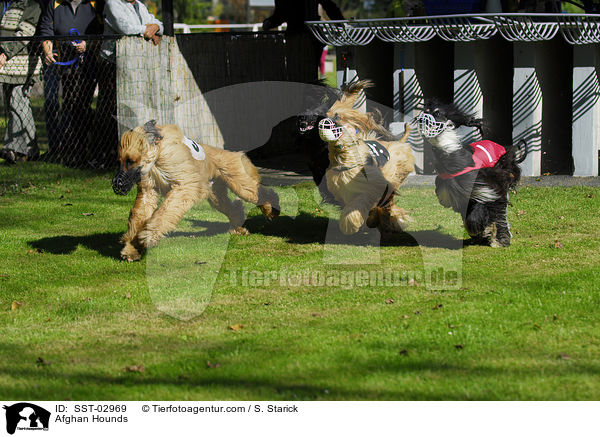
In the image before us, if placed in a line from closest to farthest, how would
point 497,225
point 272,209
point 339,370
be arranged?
1. point 339,370
2. point 497,225
3. point 272,209

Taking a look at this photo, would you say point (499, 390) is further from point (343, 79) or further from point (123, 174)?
point (343, 79)

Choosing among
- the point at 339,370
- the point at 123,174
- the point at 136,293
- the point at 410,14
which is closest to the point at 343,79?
the point at 410,14

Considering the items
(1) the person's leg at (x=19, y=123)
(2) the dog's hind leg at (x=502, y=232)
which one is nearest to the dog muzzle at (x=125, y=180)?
(2) the dog's hind leg at (x=502, y=232)

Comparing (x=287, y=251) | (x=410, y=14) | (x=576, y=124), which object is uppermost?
(x=410, y=14)

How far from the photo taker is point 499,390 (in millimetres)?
3934

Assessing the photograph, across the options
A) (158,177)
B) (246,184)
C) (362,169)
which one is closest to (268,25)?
(246,184)

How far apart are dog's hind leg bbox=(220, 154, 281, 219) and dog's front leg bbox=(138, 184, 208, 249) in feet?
2.58

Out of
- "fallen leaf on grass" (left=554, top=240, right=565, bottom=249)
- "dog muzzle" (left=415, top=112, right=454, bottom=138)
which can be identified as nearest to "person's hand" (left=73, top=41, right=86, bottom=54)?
"dog muzzle" (left=415, top=112, right=454, bottom=138)

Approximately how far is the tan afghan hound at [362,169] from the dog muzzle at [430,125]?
61 centimetres

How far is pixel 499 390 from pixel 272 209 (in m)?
4.11

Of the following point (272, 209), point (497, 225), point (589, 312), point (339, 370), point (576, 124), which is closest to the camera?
point (339, 370)

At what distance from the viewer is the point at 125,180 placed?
6.25 meters
